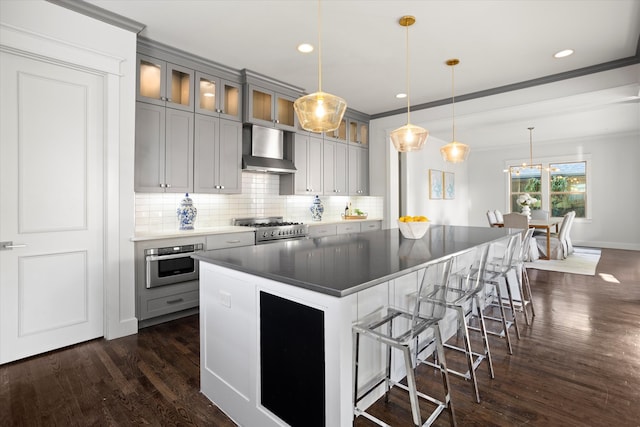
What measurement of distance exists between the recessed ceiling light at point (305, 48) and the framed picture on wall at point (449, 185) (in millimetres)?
6283

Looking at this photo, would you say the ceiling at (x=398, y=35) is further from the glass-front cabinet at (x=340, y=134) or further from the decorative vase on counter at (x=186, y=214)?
the decorative vase on counter at (x=186, y=214)

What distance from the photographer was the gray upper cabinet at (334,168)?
538 centimetres

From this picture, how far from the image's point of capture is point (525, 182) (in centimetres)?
934

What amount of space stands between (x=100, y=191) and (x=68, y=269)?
0.70 m

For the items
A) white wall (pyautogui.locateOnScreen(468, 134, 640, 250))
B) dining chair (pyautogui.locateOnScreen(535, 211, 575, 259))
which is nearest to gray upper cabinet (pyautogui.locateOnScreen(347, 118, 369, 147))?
dining chair (pyautogui.locateOnScreen(535, 211, 575, 259))

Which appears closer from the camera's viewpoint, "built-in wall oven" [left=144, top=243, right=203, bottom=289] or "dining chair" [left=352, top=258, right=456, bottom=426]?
"dining chair" [left=352, top=258, right=456, bottom=426]

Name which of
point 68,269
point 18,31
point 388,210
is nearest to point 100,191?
point 68,269

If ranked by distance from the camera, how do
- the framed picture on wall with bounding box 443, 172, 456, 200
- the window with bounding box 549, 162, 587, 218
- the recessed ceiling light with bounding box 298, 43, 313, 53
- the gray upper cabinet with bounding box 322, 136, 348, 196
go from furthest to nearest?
the framed picture on wall with bounding box 443, 172, 456, 200
the window with bounding box 549, 162, 587, 218
the gray upper cabinet with bounding box 322, 136, 348, 196
the recessed ceiling light with bounding box 298, 43, 313, 53

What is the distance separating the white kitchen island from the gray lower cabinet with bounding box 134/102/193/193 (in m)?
1.73

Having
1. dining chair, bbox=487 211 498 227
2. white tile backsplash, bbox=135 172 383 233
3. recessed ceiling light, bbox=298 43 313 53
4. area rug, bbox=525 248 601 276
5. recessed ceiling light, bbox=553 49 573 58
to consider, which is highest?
recessed ceiling light, bbox=553 49 573 58

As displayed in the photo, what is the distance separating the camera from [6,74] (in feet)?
7.90

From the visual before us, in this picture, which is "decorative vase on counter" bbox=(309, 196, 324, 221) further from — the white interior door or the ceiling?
the white interior door

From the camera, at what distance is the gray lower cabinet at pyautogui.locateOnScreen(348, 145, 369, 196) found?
19.4ft

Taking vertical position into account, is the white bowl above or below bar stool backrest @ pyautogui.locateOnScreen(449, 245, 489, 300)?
above
